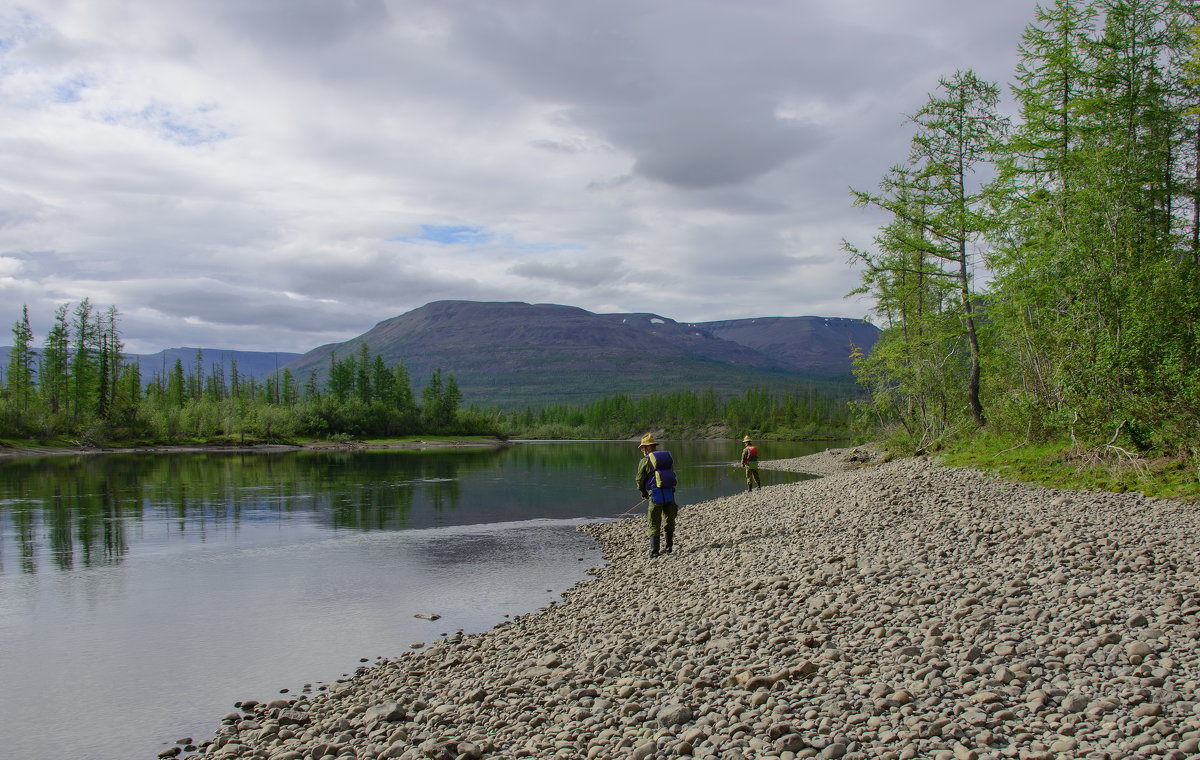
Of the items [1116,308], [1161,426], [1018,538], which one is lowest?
[1018,538]

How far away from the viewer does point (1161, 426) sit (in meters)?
18.2

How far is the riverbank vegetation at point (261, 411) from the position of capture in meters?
101

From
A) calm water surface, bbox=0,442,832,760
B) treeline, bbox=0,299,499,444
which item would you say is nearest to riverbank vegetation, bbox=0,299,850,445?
treeline, bbox=0,299,499,444

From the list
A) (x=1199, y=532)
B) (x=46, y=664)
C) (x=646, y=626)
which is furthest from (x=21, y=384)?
(x=1199, y=532)

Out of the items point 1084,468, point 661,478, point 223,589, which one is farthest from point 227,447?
point 1084,468

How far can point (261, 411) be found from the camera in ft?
396

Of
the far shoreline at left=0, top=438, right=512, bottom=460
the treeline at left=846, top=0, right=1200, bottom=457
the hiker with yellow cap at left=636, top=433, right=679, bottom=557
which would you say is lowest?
the far shoreline at left=0, top=438, right=512, bottom=460

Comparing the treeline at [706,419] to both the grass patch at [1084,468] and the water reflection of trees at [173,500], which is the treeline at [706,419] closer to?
the water reflection of trees at [173,500]

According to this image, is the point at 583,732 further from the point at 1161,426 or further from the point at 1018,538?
the point at 1161,426

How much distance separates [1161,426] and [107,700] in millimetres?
22524

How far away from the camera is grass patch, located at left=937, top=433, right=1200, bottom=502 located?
669 inches

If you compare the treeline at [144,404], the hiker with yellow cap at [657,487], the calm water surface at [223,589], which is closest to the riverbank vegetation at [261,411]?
the treeline at [144,404]

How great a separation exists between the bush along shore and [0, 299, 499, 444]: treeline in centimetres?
10308

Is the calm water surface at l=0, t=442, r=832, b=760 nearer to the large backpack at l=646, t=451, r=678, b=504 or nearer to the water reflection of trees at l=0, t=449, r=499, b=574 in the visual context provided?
the water reflection of trees at l=0, t=449, r=499, b=574
